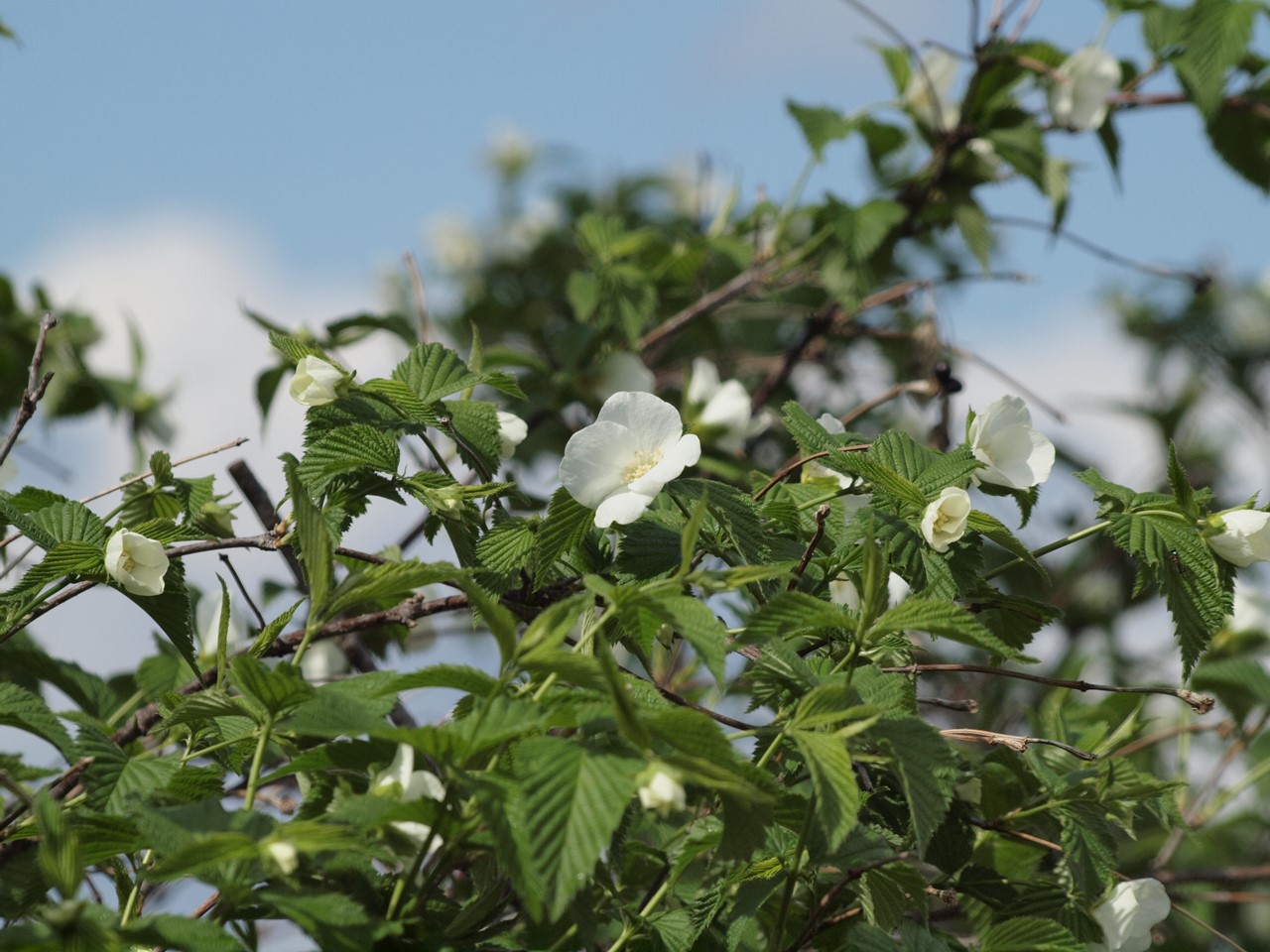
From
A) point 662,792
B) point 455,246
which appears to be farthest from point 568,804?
point 455,246

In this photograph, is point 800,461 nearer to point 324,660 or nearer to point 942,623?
point 942,623

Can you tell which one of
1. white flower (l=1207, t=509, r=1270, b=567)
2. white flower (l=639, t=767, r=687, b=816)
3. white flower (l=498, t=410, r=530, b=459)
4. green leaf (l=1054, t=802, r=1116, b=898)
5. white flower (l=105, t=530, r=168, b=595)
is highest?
white flower (l=105, t=530, r=168, b=595)

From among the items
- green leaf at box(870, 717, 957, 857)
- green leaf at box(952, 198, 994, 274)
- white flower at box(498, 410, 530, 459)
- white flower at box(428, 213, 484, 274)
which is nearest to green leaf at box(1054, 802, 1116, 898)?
green leaf at box(870, 717, 957, 857)

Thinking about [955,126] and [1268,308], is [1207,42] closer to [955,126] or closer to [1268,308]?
[955,126]

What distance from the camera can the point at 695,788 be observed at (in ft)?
2.51

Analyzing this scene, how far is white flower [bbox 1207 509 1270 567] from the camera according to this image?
93 cm

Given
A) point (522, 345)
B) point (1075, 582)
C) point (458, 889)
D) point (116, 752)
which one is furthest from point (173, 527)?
point (1075, 582)

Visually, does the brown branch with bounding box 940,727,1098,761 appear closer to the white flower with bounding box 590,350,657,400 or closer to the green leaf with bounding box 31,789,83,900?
the green leaf with bounding box 31,789,83,900

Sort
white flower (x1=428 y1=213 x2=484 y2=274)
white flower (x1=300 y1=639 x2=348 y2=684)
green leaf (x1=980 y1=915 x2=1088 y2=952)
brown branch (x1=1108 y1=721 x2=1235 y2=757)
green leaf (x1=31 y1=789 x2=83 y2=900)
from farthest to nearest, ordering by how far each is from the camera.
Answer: white flower (x1=428 y1=213 x2=484 y2=274), white flower (x1=300 y1=639 x2=348 y2=684), brown branch (x1=1108 y1=721 x2=1235 y2=757), green leaf (x1=980 y1=915 x2=1088 y2=952), green leaf (x1=31 y1=789 x2=83 y2=900)

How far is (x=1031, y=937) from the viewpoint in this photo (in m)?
0.82

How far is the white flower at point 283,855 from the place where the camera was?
0.62m

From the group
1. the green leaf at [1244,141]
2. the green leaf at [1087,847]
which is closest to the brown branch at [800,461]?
the green leaf at [1087,847]

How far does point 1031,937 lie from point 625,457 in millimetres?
426

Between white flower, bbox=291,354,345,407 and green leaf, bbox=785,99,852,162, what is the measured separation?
3.55 ft
